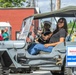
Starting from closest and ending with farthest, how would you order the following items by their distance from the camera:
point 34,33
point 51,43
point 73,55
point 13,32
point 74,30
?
point 73,55 → point 51,43 → point 34,33 → point 74,30 → point 13,32

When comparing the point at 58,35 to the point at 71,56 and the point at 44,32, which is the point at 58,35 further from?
the point at 44,32

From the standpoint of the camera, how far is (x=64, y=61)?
29.6 ft

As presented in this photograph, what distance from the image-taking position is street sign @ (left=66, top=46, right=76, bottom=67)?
8703mm

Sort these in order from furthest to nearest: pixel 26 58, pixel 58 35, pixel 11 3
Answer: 1. pixel 11 3
2. pixel 58 35
3. pixel 26 58

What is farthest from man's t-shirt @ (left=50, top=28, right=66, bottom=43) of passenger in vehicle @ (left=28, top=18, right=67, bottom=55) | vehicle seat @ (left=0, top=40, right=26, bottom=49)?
vehicle seat @ (left=0, top=40, right=26, bottom=49)

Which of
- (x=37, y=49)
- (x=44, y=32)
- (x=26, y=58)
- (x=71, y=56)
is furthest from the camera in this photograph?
(x=44, y=32)

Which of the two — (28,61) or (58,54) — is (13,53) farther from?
(58,54)

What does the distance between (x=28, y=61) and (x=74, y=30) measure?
115 inches

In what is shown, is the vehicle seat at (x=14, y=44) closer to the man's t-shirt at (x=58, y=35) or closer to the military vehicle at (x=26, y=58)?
the military vehicle at (x=26, y=58)

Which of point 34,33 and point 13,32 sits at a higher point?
point 34,33

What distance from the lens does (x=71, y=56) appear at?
28.6 feet

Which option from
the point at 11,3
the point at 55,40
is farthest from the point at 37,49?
the point at 11,3

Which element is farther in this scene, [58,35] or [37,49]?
[58,35]

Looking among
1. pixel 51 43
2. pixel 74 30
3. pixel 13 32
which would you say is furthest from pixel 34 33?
pixel 13 32
